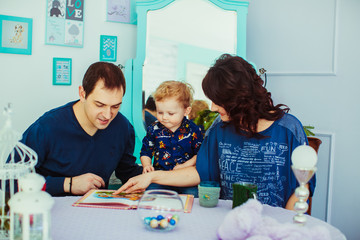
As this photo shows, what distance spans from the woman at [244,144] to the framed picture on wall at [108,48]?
51.4 inches

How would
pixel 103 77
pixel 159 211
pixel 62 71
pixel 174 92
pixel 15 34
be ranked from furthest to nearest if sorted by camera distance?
1. pixel 62 71
2. pixel 15 34
3. pixel 174 92
4. pixel 103 77
5. pixel 159 211

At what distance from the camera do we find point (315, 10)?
9.84ft

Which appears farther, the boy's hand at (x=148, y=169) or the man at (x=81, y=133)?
the boy's hand at (x=148, y=169)

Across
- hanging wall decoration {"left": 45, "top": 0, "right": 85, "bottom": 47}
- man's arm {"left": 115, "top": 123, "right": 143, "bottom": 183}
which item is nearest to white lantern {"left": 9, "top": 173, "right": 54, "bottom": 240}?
man's arm {"left": 115, "top": 123, "right": 143, "bottom": 183}

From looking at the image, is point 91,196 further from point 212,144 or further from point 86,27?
point 86,27

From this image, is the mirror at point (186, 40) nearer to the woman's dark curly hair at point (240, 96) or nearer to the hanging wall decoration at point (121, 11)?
the hanging wall decoration at point (121, 11)

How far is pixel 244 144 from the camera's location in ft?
5.66

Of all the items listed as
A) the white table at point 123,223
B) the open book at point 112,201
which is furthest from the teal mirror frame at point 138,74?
the white table at point 123,223

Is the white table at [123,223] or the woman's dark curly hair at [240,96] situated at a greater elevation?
the woman's dark curly hair at [240,96]

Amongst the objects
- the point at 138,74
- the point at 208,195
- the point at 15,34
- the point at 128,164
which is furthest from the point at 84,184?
the point at 15,34

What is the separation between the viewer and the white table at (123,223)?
3.58ft

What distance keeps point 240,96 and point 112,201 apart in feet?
2.39

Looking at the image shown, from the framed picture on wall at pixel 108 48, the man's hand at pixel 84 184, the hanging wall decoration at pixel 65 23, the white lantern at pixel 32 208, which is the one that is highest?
the hanging wall decoration at pixel 65 23

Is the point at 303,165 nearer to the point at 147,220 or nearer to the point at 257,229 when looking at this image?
the point at 257,229
